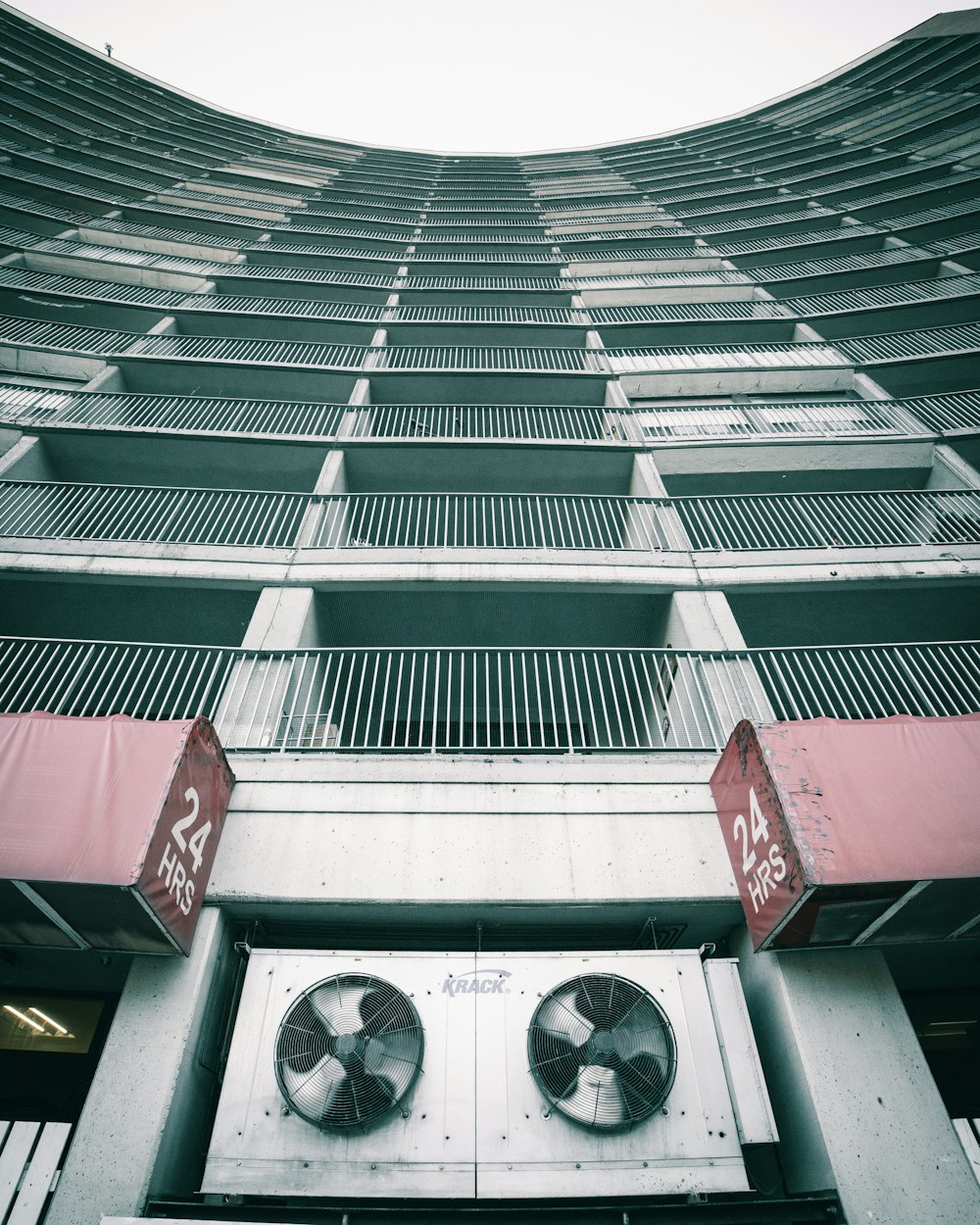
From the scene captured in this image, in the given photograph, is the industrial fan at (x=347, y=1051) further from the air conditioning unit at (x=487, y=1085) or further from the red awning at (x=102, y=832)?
the red awning at (x=102, y=832)

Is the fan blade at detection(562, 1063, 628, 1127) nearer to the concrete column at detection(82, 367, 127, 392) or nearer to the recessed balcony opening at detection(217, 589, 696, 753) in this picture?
the recessed balcony opening at detection(217, 589, 696, 753)

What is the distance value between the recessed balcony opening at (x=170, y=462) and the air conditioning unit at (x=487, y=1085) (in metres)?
10.1

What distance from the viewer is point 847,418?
46.6ft

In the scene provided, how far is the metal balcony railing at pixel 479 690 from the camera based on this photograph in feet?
25.1

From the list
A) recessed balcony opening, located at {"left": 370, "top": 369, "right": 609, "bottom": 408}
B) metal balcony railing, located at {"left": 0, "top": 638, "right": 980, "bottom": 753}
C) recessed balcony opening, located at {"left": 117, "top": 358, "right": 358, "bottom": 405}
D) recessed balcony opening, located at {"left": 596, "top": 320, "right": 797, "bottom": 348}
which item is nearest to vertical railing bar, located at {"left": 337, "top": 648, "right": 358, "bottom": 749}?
metal balcony railing, located at {"left": 0, "top": 638, "right": 980, "bottom": 753}

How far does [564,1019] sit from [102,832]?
4.09m

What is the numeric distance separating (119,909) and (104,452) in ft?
34.5

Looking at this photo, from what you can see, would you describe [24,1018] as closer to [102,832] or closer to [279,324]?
[102,832]

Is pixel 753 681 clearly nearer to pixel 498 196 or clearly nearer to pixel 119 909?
pixel 119 909

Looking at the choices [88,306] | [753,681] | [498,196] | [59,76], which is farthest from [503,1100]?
[59,76]

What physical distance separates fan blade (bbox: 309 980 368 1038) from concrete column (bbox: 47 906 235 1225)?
3.57 ft

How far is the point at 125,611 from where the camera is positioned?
34.2 feet

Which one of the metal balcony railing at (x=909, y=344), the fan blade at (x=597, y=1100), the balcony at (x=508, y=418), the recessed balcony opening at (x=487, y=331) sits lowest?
the fan blade at (x=597, y=1100)

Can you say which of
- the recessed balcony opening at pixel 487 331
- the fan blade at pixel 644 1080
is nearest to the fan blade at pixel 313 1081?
the fan blade at pixel 644 1080
